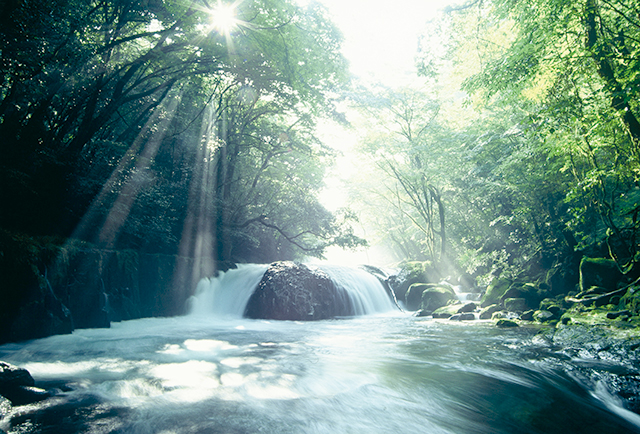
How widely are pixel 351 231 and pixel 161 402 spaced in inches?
499

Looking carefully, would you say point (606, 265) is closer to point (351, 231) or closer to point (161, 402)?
point (351, 231)

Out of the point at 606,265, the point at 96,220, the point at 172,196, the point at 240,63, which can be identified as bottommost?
the point at 606,265

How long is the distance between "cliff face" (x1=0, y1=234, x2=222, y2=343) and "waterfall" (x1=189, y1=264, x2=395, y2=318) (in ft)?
3.02

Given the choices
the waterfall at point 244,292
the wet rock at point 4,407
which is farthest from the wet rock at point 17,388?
the waterfall at point 244,292

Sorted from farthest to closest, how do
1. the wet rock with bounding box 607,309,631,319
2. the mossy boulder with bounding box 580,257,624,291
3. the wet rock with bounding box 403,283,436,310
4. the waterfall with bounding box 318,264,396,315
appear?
the wet rock with bounding box 403,283,436,310
the waterfall with bounding box 318,264,396,315
the mossy boulder with bounding box 580,257,624,291
the wet rock with bounding box 607,309,631,319

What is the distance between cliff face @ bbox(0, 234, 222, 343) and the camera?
5.06 metres

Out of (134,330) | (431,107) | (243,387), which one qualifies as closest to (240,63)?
(134,330)

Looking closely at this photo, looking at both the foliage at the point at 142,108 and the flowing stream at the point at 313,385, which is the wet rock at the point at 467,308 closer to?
the flowing stream at the point at 313,385

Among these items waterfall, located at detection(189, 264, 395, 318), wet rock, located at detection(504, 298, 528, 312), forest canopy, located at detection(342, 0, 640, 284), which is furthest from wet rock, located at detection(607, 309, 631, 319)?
waterfall, located at detection(189, 264, 395, 318)

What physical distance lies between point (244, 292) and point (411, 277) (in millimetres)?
9654

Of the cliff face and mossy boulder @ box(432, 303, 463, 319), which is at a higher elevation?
the cliff face

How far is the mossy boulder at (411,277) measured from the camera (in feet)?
53.4

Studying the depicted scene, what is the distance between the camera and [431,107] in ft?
49.5

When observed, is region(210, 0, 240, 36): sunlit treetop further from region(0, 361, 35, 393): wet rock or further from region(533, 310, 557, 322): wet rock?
region(533, 310, 557, 322): wet rock
